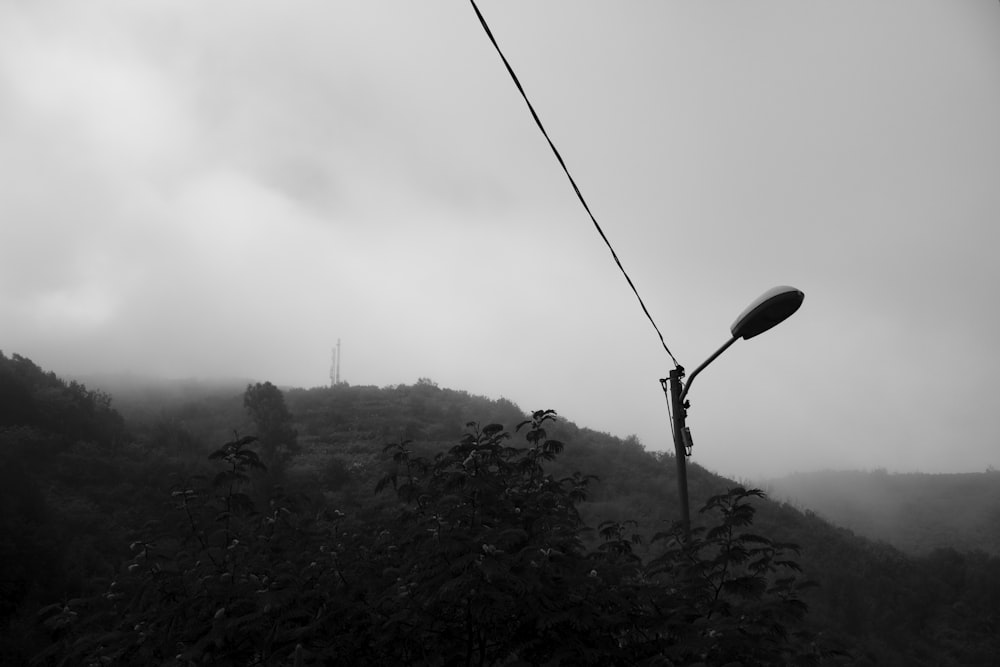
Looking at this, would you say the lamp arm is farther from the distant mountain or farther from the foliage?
the distant mountain

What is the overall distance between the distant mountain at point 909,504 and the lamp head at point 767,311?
31.0 metres

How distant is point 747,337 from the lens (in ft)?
20.1

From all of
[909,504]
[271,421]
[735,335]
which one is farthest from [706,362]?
[909,504]

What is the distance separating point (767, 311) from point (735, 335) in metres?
0.47

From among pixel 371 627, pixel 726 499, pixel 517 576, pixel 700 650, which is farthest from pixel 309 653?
pixel 726 499

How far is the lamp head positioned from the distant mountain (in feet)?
102

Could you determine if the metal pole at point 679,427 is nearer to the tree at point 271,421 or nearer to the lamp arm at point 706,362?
the lamp arm at point 706,362

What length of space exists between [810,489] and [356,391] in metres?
42.7

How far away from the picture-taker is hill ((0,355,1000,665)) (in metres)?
4.06

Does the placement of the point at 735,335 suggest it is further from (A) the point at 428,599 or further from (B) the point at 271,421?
(B) the point at 271,421

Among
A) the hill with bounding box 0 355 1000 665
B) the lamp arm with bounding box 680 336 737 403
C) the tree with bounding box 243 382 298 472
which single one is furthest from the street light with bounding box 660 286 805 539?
the tree with bounding box 243 382 298 472

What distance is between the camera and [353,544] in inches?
209

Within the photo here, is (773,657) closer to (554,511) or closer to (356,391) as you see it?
(554,511)

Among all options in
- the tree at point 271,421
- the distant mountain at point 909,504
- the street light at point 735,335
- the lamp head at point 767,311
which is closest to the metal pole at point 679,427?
the street light at point 735,335
